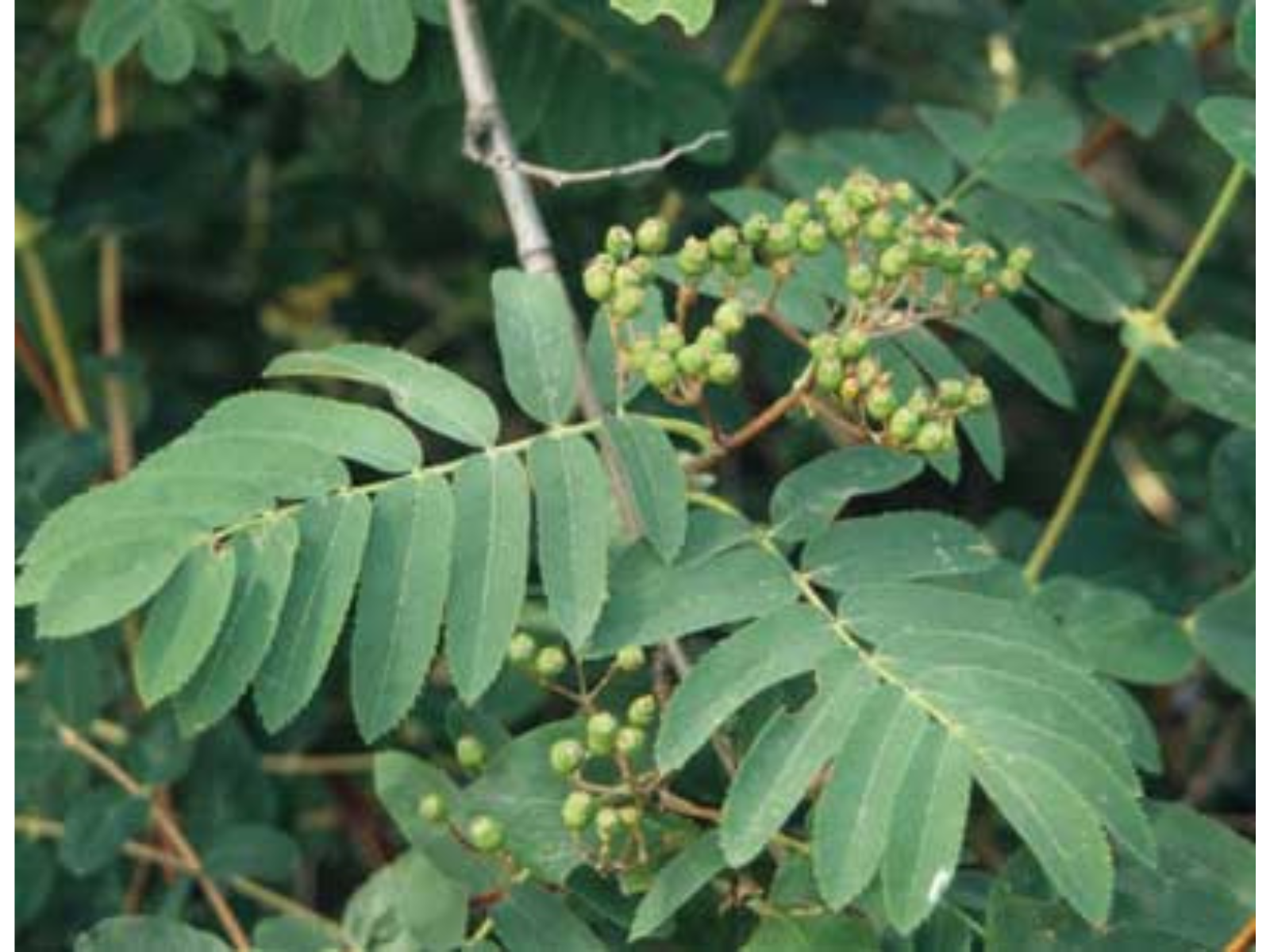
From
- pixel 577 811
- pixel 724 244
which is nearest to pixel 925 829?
pixel 577 811

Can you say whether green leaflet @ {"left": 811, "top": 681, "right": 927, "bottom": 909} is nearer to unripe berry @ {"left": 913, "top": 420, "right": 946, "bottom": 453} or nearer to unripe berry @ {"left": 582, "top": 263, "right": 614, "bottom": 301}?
unripe berry @ {"left": 913, "top": 420, "right": 946, "bottom": 453}

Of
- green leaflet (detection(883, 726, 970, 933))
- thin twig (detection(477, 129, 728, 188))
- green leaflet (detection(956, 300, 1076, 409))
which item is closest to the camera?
green leaflet (detection(883, 726, 970, 933))

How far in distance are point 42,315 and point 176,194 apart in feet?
0.74

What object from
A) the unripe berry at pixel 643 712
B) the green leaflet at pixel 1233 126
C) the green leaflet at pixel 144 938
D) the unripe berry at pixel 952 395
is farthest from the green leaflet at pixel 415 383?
the green leaflet at pixel 1233 126

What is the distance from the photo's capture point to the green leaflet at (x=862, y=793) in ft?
6.12

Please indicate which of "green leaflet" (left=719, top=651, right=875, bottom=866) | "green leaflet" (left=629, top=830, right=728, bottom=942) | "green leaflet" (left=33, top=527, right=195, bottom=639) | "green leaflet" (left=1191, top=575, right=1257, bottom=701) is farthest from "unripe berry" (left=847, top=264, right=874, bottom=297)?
"green leaflet" (left=1191, top=575, right=1257, bottom=701)

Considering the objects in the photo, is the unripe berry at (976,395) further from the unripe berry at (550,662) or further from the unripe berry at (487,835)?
the unripe berry at (487,835)

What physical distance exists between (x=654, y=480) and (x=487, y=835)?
305 millimetres

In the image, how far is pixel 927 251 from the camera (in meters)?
2.18

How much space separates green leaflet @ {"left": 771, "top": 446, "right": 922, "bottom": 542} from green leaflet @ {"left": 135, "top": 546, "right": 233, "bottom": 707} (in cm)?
46

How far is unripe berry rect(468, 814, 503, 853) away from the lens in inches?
83.8

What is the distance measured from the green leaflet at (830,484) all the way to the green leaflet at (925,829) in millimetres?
301

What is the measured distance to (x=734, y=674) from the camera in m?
2.01

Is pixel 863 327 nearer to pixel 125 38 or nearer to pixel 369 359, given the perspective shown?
pixel 369 359
